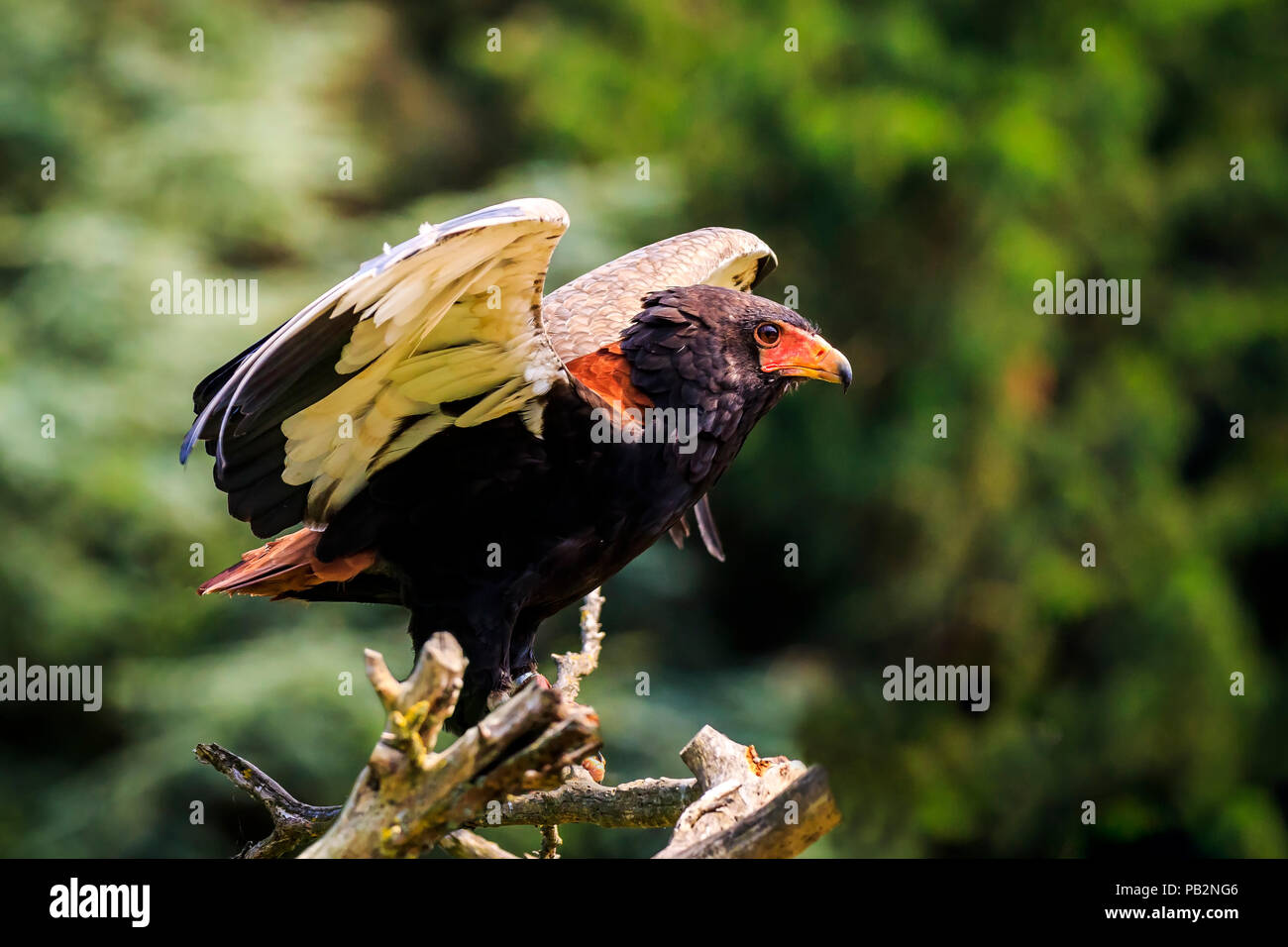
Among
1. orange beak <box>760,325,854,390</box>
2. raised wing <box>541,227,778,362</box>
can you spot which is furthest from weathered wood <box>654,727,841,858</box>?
raised wing <box>541,227,778,362</box>

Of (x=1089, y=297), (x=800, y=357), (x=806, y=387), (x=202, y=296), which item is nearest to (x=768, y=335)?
(x=800, y=357)

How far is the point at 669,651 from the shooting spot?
9.25m

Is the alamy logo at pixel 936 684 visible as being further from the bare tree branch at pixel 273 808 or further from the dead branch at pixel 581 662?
the bare tree branch at pixel 273 808

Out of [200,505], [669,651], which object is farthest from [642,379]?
[669,651]

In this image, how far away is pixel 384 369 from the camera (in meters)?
3.13

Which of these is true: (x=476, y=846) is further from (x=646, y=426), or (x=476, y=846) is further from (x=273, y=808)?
(x=646, y=426)

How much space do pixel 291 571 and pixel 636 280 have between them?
1411 millimetres

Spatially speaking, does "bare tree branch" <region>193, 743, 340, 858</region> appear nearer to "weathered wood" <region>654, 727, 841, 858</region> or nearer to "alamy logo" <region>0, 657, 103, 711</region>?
"weathered wood" <region>654, 727, 841, 858</region>

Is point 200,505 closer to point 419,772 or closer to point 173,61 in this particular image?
point 173,61

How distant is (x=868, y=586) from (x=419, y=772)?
7.76 metres

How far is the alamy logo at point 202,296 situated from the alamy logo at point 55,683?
6.68 feet

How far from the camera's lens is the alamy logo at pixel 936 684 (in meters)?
9.28

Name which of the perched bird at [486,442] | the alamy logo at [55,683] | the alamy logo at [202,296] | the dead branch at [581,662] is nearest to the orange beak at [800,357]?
the perched bird at [486,442]

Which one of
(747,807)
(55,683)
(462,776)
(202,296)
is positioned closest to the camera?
(462,776)
